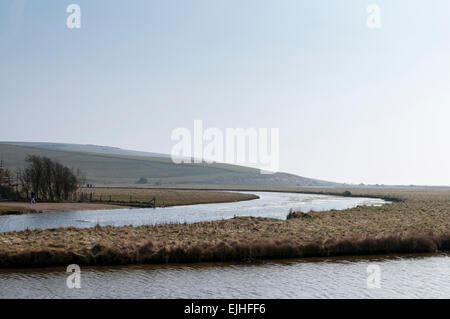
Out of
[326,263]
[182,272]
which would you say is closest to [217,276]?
[182,272]

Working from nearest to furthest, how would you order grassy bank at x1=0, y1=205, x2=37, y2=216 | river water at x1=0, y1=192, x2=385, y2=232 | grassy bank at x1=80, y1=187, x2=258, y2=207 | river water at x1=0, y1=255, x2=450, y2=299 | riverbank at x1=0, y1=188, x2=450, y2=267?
river water at x1=0, y1=255, x2=450, y2=299 < riverbank at x1=0, y1=188, x2=450, y2=267 < river water at x1=0, y1=192, x2=385, y2=232 < grassy bank at x1=0, y1=205, x2=37, y2=216 < grassy bank at x1=80, y1=187, x2=258, y2=207

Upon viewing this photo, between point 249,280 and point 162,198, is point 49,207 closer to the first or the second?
point 162,198

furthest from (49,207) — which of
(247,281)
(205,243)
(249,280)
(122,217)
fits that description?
(247,281)

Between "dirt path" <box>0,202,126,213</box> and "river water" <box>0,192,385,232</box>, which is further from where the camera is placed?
"dirt path" <box>0,202,126,213</box>

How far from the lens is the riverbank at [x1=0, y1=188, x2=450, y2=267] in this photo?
2708 centimetres

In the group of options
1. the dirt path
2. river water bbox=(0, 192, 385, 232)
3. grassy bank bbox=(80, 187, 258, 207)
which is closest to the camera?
river water bbox=(0, 192, 385, 232)

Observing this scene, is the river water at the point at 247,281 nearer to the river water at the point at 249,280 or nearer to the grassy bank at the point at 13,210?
the river water at the point at 249,280

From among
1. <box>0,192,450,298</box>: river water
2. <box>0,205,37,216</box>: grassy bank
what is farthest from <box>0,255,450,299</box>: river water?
<box>0,205,37,216</box>: grassy bank

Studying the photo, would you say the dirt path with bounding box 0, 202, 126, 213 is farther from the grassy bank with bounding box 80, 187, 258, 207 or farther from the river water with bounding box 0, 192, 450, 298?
the river water with bounding box 0, 192, 450, 298

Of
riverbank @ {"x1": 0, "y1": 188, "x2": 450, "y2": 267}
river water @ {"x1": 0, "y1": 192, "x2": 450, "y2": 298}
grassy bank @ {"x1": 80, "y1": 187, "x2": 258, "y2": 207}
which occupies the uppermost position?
riverbank @ {"x1": 0, "y1": 188, "x2": 450, "y2": 267}
